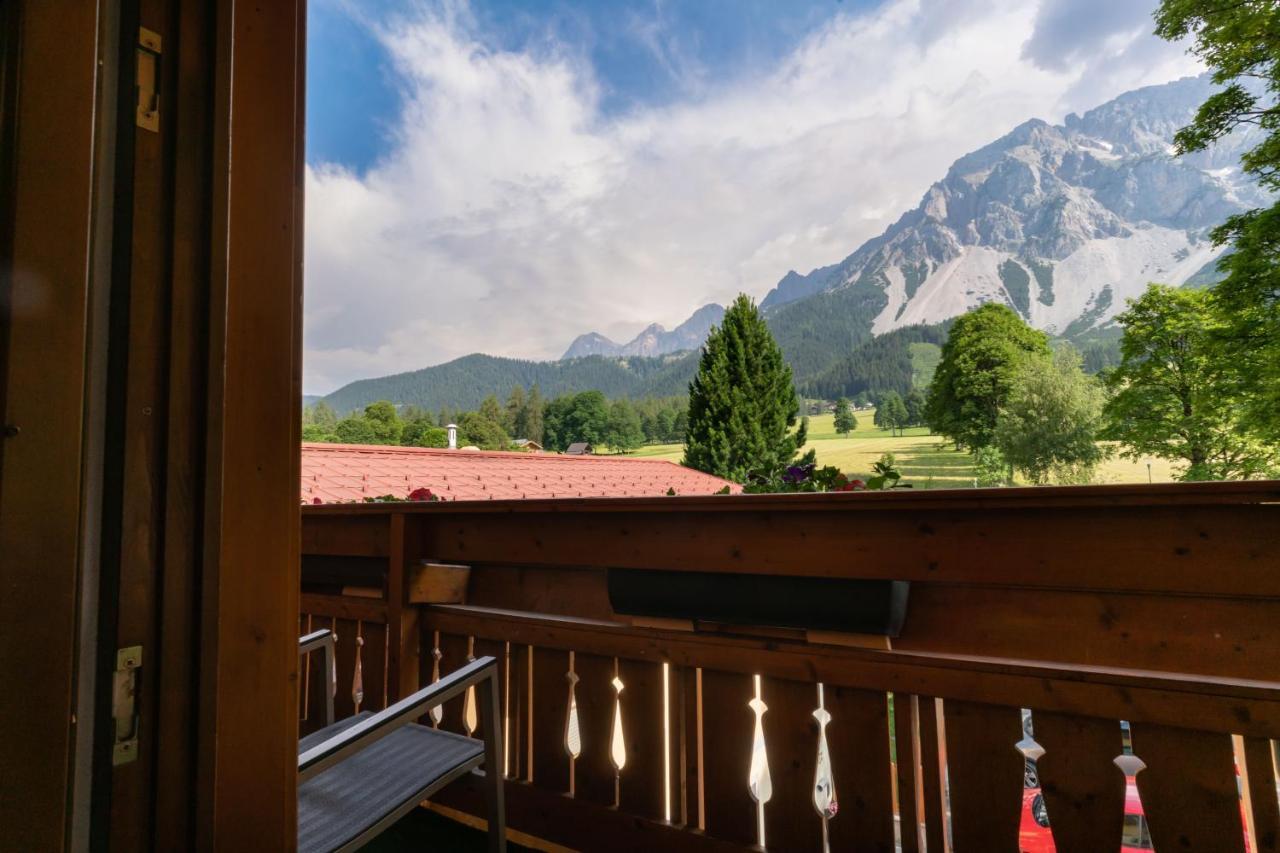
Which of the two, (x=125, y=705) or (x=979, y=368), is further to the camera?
(x=979, y=368)

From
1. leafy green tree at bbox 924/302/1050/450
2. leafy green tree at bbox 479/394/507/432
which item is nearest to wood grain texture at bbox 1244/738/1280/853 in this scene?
leafy green tree at bbox 924/302/1050/450

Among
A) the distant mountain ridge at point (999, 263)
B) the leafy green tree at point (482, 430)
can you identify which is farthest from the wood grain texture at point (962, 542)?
the leafy green tree at point (482, 430)

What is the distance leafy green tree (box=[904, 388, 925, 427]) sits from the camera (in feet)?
30.4

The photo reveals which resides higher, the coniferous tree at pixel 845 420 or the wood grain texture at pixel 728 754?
the coniferous tree at pixel 845 420

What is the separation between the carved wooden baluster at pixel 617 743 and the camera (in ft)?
4.85

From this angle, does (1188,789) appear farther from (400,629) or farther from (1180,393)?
(1180,393)

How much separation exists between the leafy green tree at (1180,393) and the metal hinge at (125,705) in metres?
9.88

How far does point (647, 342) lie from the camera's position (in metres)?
22.0

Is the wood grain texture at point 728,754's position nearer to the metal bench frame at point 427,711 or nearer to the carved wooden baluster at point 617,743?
the carved wooden baluster at point 617,743

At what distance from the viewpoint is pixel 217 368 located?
0.59 meters

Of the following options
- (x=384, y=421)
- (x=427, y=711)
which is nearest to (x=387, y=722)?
(x=427, y=711)

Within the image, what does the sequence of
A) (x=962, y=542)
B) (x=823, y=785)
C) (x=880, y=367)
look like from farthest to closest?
1. (x=880, y=367)
2. (x=823, y=785)
3. (x=962, y=542)

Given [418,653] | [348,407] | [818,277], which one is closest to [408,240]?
[348,407]

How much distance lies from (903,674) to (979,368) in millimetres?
15424
